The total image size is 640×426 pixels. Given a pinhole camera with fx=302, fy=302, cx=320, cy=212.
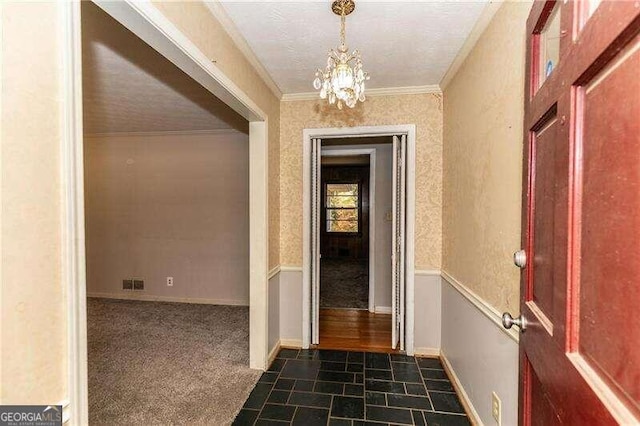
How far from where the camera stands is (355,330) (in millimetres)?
3414

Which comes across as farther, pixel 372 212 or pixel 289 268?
pixel 372 212

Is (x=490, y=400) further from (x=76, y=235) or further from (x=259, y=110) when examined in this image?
(x=259, y=110)

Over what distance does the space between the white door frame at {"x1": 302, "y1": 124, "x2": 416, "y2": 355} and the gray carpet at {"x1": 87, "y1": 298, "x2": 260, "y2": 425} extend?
0.77m

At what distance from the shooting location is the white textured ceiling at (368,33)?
1.64 metres

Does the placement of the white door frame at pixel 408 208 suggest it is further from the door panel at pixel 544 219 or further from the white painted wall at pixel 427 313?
the door panel at pixel 544 219

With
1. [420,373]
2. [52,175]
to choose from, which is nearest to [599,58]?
[52,175]

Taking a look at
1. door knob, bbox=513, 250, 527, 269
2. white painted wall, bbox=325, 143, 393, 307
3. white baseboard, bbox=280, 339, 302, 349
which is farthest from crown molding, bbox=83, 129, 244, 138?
door knob, bbox=513, 250, 527, 269

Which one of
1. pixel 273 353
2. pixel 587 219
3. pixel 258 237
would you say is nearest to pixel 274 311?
pixel 273 353

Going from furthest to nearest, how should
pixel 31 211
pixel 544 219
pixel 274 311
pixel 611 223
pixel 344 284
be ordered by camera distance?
pixel 344 284 → pixel 274 311 → pixel 544 219 → pixel 31 211 → pixel 611 223

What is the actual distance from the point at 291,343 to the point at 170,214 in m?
2.61

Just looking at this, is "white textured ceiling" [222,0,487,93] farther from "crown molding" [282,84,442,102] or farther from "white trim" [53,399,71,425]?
"white trim" [53,399,71,425]

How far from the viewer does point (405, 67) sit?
236cm

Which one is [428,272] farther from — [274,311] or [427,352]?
[274,311]

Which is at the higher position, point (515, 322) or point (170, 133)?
point (170, 133)
